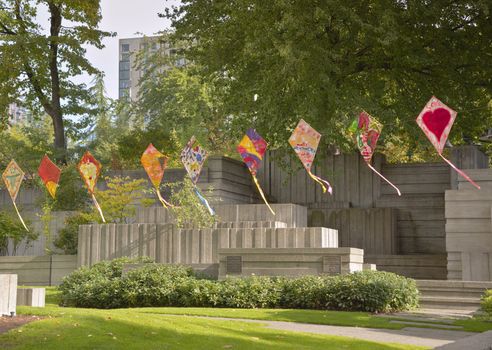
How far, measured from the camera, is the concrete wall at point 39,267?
25.7 meters

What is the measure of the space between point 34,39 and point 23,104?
3.24m

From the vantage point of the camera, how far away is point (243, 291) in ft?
58.1

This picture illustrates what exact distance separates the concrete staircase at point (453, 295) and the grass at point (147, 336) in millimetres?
6797

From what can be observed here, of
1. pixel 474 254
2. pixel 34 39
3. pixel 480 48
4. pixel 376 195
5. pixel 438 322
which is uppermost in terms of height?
pixel 34 39

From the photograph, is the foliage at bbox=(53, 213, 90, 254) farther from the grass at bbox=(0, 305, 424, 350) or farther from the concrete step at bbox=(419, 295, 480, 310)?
the grass at bbox=(0, 305, 424, 350)

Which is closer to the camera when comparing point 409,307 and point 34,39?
point 409,307

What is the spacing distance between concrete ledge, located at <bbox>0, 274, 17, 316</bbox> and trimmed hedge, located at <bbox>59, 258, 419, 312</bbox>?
627 centimetres

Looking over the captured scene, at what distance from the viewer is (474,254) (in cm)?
2111

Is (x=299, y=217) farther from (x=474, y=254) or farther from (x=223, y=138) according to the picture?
(x=223, y=138)

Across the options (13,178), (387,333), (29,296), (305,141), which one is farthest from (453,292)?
(13,178)

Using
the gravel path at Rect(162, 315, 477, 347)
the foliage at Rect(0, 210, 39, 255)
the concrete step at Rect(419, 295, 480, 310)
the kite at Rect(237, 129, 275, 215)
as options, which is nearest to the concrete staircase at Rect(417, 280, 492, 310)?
the concrete step at Rect(419, 295, 480, 310)

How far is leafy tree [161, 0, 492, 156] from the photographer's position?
2414cm

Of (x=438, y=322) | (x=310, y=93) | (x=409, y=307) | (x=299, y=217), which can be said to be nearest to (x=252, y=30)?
(x=310, y=93)

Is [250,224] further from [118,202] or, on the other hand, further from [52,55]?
[52,55]
